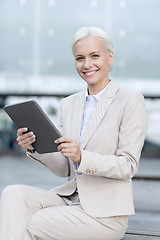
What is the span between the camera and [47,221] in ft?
5.32

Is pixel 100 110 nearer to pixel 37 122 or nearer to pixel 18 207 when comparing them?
pixel 37 122

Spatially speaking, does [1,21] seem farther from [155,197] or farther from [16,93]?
[155,197]

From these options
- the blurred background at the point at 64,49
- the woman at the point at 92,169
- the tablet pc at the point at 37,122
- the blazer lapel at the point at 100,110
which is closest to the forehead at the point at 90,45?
the woman at the point at 92,169

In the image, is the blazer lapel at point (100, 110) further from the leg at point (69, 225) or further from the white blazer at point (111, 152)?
the leg at point (69, 225)

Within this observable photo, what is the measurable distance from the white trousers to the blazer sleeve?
0.61 ft

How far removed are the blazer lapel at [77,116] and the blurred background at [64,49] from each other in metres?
4.07

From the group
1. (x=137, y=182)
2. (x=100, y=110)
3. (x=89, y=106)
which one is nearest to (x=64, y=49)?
(x=137, y=182)

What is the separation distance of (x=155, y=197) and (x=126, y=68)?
111 inches

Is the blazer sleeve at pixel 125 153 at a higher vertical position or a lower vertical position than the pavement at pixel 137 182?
higher

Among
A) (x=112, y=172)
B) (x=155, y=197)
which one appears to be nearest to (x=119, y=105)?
(x=112, y=172)

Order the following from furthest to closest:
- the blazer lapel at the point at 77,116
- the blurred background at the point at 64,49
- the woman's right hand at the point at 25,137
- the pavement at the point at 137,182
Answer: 1. the blurred background at the point at 64,49
2. the pavement at the point at 137,182
3. the blazer lapel at the point at 77,116
4. the woman's right hand at the point at 25,137

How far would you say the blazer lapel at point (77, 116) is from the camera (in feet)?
5.88

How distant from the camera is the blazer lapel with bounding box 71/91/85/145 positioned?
1792mm

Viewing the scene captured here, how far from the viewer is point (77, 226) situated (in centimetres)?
164
